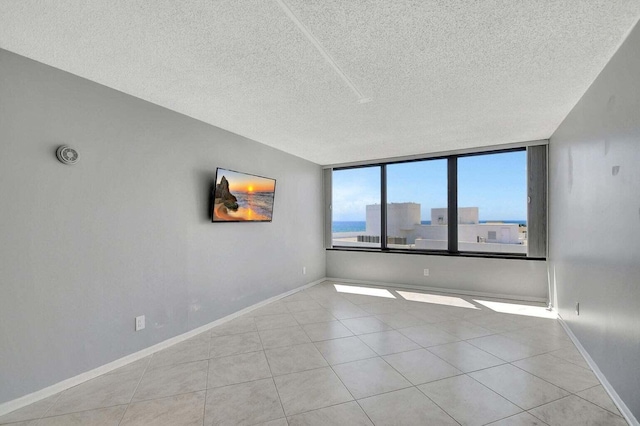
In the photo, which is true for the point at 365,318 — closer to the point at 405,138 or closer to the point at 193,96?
the point at 405,138

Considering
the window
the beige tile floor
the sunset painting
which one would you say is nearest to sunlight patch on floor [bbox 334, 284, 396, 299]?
the window

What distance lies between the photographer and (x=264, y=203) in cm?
423

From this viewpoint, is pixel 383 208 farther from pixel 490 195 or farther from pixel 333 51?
pixel 333 51

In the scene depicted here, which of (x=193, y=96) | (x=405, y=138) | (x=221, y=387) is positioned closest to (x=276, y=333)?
(x=221, y=387)

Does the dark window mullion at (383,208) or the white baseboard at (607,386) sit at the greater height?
the dark window mullion at (383,208)

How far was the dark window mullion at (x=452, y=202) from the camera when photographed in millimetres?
4984

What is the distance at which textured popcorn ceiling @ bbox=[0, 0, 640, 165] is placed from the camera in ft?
5.30

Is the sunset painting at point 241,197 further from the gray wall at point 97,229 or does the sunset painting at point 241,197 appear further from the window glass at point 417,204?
the window glass at point 417,204

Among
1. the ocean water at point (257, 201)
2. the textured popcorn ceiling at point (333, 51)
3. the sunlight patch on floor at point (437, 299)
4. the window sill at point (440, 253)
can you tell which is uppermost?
the textured popcorn ceiling at point (333, 51)

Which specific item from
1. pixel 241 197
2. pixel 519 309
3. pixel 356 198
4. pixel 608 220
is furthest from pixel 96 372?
pixel 356 198

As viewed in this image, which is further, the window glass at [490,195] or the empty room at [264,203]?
the window glass at [490,195]

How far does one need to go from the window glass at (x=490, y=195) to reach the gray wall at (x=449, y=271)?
38cm

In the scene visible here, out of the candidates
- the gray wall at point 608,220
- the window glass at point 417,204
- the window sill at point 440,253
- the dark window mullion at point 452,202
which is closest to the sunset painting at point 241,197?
the window sill at point 440,253

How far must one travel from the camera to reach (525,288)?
448 centimetres
